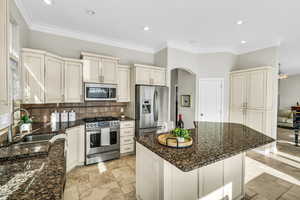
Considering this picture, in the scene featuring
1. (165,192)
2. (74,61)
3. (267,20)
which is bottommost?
(165,192)

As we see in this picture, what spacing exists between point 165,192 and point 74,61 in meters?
3.16

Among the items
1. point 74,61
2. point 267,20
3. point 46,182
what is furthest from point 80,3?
point 267,20

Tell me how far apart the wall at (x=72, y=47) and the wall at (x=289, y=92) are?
30.6ft

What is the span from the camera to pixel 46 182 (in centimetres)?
90

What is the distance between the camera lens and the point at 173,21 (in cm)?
291

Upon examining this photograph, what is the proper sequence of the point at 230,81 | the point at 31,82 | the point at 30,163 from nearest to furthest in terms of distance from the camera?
the point at 30,163 → the point at 31,82 → the point at 230,81

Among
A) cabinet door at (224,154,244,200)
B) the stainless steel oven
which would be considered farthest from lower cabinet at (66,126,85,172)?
cabinet door at (224,154,244,200)

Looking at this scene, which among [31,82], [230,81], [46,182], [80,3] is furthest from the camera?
[230,81]

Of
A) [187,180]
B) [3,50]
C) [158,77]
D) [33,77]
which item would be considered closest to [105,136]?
[33,77]

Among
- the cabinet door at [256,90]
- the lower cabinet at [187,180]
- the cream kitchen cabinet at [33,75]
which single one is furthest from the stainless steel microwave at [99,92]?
the cabinet door at [256,90]

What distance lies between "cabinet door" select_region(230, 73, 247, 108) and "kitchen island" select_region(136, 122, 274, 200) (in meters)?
2.80

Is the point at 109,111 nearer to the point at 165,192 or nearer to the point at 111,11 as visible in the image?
the point at 111,11

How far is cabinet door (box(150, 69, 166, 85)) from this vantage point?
12.9ft

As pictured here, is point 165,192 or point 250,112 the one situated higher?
point 250,112
